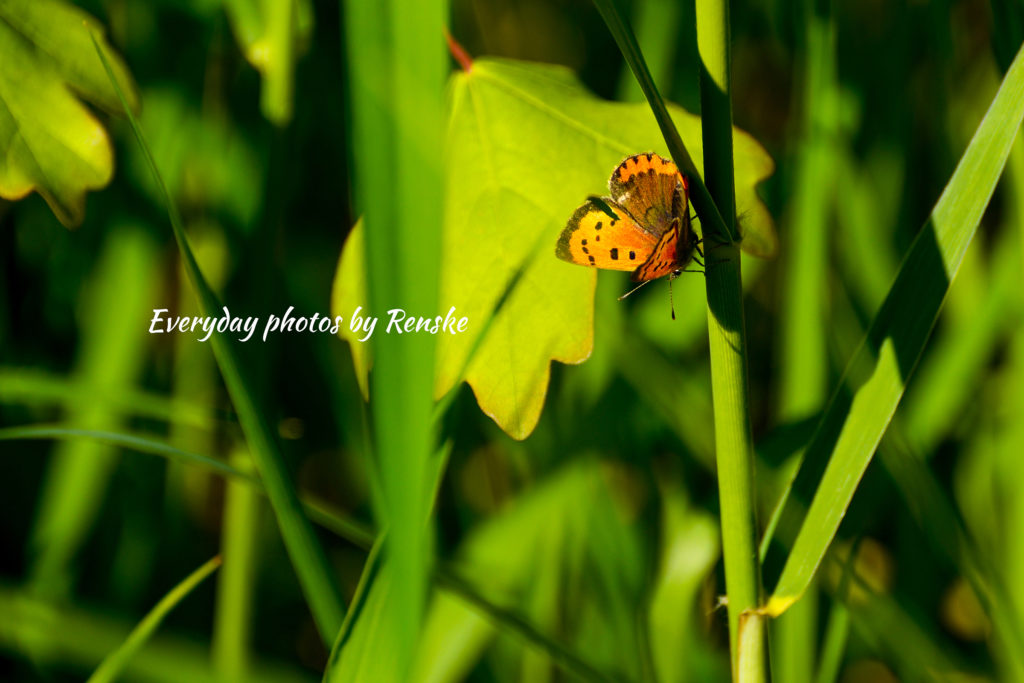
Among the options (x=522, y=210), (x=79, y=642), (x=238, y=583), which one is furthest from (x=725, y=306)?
(x=79, y=642)

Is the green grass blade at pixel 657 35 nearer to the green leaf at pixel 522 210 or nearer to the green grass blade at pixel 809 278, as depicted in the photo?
the green grass blade at pixel 809 278

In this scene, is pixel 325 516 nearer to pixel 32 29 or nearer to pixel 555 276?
pixel 555 276

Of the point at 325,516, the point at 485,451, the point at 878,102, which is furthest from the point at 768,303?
the point at 325,516

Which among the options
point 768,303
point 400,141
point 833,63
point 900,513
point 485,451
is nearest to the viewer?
point 400,141

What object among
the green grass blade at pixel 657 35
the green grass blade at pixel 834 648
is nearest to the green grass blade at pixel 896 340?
the green grass blade at pixel 834 648

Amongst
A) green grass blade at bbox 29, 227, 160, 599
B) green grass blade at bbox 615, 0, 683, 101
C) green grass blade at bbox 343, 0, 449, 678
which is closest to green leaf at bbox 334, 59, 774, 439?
green grass blade at bbox 343, 0, 449, 678
